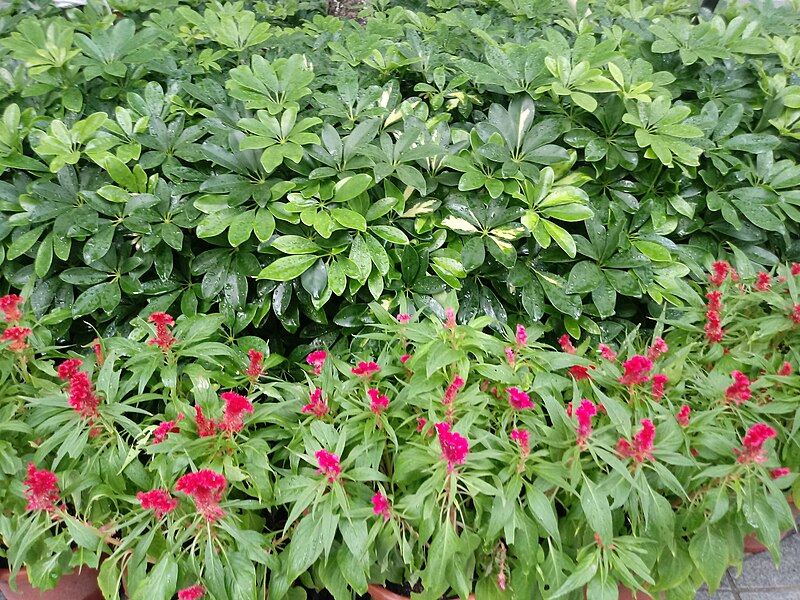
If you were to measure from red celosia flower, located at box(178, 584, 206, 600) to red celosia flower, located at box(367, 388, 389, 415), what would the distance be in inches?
17.3

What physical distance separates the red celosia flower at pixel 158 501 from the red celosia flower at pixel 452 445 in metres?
0.49

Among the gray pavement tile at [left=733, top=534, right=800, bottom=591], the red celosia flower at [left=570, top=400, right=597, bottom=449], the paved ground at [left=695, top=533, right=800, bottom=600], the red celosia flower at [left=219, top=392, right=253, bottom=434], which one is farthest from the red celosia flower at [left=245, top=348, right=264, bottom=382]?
the gray pavement tile at [left=733, top=534, right=800, bottom=591]

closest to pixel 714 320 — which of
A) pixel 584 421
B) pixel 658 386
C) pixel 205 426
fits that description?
pixel 658 386

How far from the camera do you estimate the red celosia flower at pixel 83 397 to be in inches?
42.9

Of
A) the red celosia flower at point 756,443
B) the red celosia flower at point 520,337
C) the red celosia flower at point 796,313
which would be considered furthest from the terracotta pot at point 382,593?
the red celosia flower at point 796,313

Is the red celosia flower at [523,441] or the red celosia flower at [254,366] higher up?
the red celosia flower at [523,441]

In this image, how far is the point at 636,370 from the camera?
3.89 ft

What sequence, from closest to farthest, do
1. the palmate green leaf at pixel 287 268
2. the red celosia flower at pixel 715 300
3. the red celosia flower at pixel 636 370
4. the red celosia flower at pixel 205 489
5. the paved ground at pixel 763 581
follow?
the red celosia flower at pixel 205 489
the red celosia flower at pixel 636 370
the red celosia flower at pixel 715 300
the palmate green leaf at pixel 287 268
the paved ground at pixel 763 581

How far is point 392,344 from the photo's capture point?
4.85ft

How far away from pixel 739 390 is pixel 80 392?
126cm

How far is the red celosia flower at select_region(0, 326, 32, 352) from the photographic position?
125cm

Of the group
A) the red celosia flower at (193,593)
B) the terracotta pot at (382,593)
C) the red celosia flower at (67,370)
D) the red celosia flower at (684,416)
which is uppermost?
the red celosia flower at (67,370)

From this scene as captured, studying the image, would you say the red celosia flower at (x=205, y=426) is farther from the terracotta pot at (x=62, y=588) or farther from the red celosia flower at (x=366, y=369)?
the terracotta pot at (x=62, y=588)

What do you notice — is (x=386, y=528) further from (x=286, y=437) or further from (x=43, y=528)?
(x=43, y=528)
